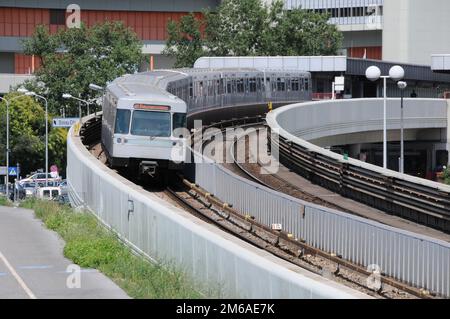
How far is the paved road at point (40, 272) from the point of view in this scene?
1645cm

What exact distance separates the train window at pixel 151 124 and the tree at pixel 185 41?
63.2 meters

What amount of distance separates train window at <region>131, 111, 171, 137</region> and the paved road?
9123mm

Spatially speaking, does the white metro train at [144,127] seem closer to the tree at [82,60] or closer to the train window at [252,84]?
the train window at [252,84]

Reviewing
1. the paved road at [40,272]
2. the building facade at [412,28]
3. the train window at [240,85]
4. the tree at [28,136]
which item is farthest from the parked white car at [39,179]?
the paved road at [40,272]

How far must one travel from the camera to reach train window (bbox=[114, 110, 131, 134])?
3394 cm

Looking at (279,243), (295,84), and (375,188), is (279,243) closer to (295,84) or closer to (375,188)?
(375,188)

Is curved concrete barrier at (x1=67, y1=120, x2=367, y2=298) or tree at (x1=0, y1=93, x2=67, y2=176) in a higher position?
curved concrete barrier at (x1=67, y1=120, x2=367, y2=298)

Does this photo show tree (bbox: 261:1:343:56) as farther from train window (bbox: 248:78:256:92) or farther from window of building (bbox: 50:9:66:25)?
train window (bbox: 248:78:256:92)

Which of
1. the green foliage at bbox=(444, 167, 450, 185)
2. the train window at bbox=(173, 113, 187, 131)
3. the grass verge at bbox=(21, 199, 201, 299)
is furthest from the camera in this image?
the green foliage at bbox=(444, 167, 450, 185)

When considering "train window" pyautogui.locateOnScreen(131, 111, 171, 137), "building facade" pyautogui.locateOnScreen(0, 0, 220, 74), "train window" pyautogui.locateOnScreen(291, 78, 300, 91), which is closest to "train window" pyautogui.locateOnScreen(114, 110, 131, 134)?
"train window" pyautogui.locateOnScreen(131, 111, 171, 137)

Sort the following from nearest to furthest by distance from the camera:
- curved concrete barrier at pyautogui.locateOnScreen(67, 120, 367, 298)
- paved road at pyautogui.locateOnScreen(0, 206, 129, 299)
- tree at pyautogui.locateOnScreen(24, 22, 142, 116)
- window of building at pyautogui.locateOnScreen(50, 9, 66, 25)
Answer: curved concrete barrier at pyautogui.locateOnScreen(67, 120, 367, 298), paved road at pyautogui.locateOnScreen(0, 206, 129, 299), tree at pyautogui.locateOnScreen(24, 22, 142, 116), window of building at pyautogui.locateOnScreen(50, 9, 66, 25)

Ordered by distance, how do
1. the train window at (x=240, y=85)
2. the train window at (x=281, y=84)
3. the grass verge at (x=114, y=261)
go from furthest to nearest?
the train window at (x=281, y=84), the train window at (x=240, y=85), the grass verge at (x=114, y=261)
